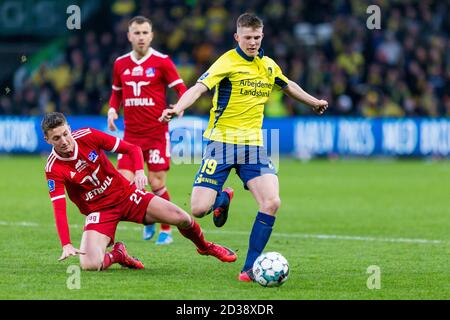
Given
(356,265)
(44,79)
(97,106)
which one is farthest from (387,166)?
(356,265)

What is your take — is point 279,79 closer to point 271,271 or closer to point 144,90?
point 271,271

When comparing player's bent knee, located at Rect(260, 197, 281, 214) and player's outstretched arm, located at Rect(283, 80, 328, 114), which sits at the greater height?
player's outstretched arm, located at Rect(283, 80, 328, 114)

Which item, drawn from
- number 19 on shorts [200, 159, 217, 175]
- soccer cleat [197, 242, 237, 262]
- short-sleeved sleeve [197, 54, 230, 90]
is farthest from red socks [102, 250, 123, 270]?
short-sleeved sleeve [197, 54, 230, 90]

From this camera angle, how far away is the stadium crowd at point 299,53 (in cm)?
2642

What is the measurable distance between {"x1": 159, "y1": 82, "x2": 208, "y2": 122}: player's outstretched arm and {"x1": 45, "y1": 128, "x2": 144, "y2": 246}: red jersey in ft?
2.51

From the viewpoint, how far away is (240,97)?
354 inches

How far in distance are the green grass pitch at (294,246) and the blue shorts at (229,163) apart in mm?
837

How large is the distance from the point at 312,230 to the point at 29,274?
4.83m

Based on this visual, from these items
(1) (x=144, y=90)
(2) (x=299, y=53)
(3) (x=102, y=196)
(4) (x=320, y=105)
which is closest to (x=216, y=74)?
(4) (x=320, y=105)

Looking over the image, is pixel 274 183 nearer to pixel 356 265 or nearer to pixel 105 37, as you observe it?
pixel 356 265

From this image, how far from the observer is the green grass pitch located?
25.9 feet

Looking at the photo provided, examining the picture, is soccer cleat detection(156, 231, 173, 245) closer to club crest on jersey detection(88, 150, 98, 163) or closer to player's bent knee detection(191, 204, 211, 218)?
player's bent knee detection(191, 204, 211, 218)

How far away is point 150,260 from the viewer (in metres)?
9.80

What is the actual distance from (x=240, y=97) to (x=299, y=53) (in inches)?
747
